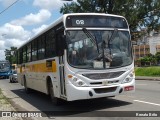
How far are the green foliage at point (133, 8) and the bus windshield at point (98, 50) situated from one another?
119 ft

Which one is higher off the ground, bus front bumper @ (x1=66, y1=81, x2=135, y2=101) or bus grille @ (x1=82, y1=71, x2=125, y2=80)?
bus grille @ (x1=82, y1=71, x2=125, y2=80)

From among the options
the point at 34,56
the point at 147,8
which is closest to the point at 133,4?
the point at 147,8

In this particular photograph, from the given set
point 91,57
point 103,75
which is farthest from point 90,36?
point 103,75

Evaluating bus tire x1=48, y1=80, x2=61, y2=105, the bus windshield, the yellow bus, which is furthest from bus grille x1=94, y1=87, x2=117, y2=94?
bus tire x1=48, y1=80, x2=61, y2=105

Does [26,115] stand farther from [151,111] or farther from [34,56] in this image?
[34,56]

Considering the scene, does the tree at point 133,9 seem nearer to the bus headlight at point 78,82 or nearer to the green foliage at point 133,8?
the green foliage at point 133,8

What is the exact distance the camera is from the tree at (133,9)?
4862 cm

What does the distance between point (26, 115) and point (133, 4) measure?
39.9 meters

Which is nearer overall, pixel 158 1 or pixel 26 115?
pixel 26 115

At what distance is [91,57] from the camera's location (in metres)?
11.6

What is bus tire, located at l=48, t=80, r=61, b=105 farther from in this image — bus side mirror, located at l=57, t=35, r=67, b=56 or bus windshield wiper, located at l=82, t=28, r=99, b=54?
bus windshield wiper, located at l=82, t=28, r=99, b=54

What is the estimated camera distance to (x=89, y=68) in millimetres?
11500

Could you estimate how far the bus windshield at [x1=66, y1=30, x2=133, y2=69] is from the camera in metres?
11.6

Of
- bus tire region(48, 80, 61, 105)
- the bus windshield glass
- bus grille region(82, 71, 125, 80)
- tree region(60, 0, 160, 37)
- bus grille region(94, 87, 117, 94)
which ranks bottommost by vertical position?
bus tire region(48, 80, 61, 105)
